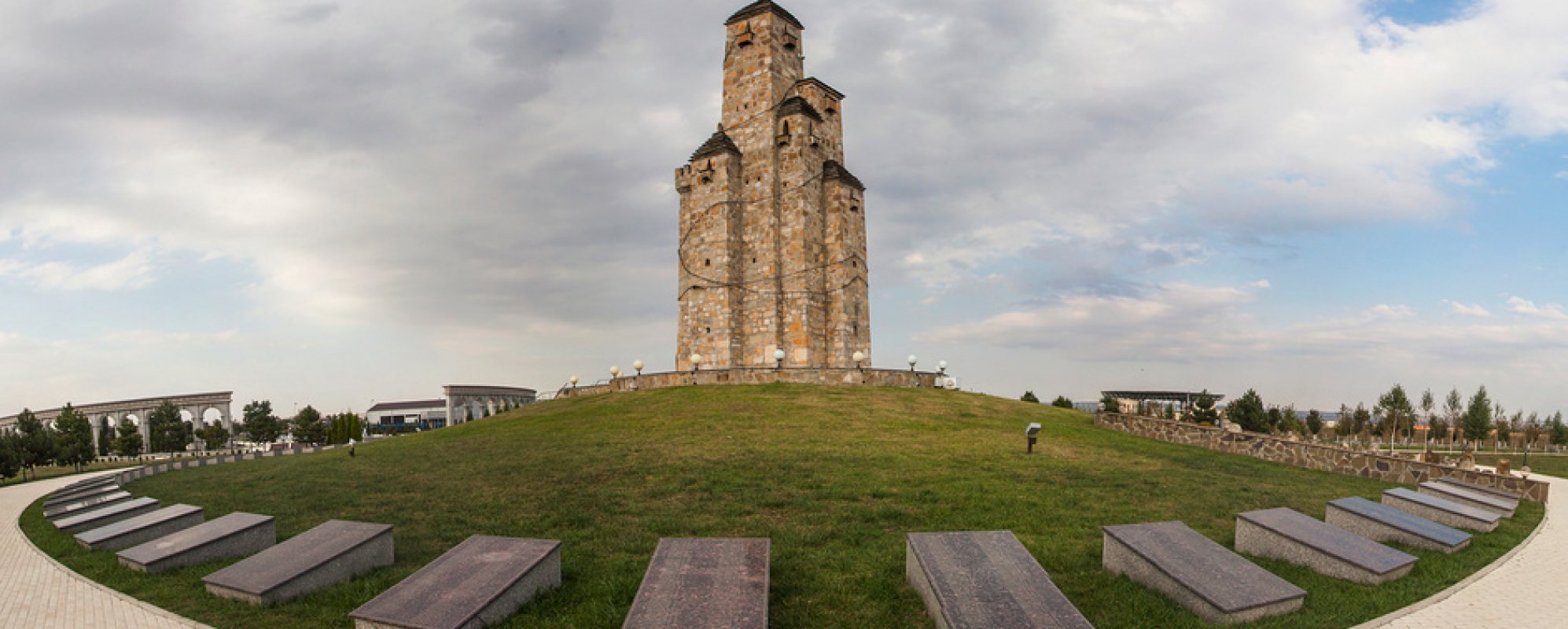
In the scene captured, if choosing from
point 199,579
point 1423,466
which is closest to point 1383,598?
point 1423,466

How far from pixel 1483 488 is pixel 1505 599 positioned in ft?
31.9

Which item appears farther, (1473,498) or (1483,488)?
(1483,488)

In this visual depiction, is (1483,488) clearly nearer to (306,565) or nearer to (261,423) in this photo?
(306,565)

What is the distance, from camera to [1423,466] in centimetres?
1844

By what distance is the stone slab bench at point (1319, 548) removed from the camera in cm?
926

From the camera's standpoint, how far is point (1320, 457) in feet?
66.3

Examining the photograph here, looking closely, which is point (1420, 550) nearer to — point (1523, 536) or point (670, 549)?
point (1523, 536)

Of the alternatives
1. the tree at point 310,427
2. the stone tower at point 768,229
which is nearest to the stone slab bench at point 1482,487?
the stone tower at point 768,229

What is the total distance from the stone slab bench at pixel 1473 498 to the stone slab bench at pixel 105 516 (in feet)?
87.0

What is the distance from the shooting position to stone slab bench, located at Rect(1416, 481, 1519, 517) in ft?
47.4

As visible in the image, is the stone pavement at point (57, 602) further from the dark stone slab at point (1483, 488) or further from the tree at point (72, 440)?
the tree at point (72, 440)

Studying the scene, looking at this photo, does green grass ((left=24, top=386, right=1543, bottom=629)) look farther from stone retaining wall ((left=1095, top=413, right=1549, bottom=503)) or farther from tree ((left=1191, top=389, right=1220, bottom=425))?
tree ((left=1191, top=389, right=1220, bottom=425))

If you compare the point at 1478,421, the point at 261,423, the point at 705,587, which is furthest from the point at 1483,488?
the point at 261,423

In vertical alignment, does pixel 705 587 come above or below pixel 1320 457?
above
